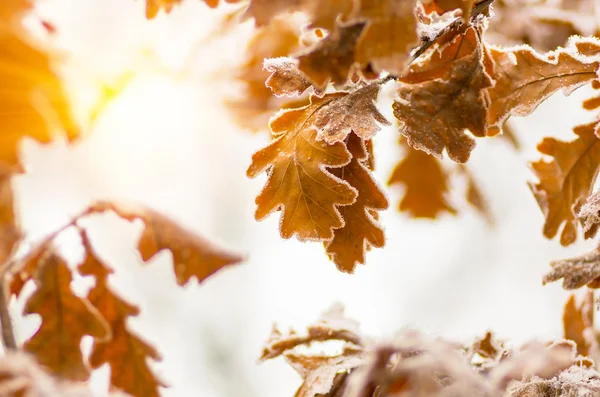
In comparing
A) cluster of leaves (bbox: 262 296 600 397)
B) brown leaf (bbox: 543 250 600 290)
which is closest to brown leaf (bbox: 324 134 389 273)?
cluster of leaves (bbox: 262 296 600 397)

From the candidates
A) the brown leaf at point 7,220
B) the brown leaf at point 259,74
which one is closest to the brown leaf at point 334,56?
the brown leaf at point 7,220

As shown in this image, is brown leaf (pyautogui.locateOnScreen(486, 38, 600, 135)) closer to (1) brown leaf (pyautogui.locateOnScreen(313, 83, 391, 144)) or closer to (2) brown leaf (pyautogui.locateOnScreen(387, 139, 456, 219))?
(1) brown leaf (pyautogui.locateOnScreen(313, 83, 391, 144))

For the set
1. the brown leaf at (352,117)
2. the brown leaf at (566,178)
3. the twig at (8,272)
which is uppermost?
the brown leaf at (566,178)

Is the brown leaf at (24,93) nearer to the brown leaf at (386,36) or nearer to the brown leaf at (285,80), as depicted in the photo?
the brown leaf at (285,80)

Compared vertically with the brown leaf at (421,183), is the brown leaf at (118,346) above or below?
below

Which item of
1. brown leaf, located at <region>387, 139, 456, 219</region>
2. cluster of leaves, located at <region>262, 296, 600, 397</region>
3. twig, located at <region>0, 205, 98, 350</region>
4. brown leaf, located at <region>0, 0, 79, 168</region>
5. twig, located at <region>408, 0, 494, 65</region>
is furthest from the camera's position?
brown leaf, located at <region>387, 139, 456, 219</region>

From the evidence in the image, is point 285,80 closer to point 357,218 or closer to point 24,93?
point 357,218
